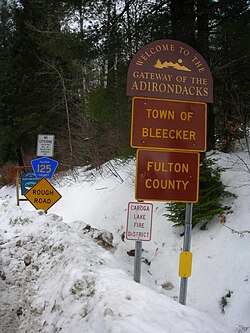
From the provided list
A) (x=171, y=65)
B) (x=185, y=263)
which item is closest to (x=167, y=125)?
(x=171, y=65)

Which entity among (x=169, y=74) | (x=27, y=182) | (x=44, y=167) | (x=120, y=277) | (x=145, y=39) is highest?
(x=145, y=39)

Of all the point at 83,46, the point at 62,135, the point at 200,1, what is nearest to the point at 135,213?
the point at 83,46

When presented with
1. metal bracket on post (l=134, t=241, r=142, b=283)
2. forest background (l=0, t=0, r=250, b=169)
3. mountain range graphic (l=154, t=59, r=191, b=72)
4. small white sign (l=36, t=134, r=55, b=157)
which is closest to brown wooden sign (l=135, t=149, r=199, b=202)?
metal bracket on post (l=134, t=241, r=142, b=283)

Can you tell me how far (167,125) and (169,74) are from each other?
0.65m

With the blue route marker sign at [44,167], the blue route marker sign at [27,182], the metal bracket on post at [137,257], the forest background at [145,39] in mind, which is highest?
the forest background at [145,39]

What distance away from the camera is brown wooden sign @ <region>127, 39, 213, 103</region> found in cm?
482

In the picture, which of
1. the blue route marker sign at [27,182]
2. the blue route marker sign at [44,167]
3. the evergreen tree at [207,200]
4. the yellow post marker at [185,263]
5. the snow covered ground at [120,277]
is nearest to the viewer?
the snow covered ground at [120,277]

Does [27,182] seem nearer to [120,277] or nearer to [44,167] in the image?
[44,167]

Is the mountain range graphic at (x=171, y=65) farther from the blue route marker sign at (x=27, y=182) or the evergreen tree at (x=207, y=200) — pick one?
the blue route marker sign at (x=27, y=182)

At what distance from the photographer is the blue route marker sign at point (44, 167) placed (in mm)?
9633

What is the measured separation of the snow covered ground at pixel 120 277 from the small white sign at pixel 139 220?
625 millimetres

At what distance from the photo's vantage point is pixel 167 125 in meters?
4.77

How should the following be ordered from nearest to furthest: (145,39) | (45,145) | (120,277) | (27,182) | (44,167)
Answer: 1. (120,277)
2. (145,39)
3. (44,167)
4. (45,145)
5. (27,182)

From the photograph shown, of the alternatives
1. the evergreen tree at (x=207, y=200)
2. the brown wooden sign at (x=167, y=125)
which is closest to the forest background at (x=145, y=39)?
the evergreen tree at (x=207, y=200)
